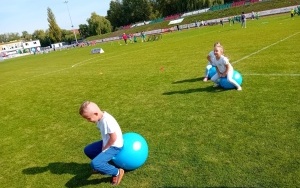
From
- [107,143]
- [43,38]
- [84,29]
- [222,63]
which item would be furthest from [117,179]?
[43,38]

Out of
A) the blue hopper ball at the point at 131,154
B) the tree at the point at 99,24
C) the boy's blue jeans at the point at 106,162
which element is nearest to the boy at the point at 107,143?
the boy's blue jeans at the point at 106,162

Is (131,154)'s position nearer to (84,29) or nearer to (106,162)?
(106,162)

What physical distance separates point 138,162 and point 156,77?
7.69 meters

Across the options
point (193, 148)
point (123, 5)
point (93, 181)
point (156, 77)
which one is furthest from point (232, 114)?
point (123, 5)

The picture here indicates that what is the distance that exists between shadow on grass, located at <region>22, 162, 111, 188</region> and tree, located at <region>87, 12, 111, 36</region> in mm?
111207

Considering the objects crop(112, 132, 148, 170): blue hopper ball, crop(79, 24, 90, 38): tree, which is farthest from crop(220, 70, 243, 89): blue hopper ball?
crop(79, 24, 90, 38): tree

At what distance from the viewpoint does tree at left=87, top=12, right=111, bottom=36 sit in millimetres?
113250

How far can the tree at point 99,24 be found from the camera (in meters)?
113

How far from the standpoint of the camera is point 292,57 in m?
11.9

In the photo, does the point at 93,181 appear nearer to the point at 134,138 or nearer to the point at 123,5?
the point at 134,138

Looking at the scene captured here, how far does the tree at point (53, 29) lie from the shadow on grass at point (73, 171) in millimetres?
108101

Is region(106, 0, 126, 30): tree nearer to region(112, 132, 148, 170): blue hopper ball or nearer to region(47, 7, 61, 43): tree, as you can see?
region(47, 7, 61, 43): tree

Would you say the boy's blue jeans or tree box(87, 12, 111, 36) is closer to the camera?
the boy's blue jeans

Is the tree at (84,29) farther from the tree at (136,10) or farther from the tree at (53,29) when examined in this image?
the tree at (136,10)
